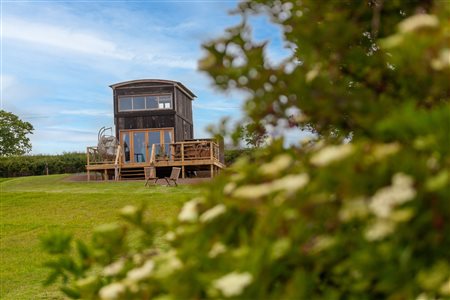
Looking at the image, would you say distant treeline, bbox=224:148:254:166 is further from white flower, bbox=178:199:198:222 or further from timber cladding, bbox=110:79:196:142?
timber cladding, bbox=110:79:196:142

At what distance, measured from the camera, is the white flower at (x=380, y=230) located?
180 cm

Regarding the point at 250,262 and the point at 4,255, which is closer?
the point at 250,262

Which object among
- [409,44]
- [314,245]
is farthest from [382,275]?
[409,44]

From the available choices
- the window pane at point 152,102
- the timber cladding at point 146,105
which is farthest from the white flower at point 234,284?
the window pane at point 152,102

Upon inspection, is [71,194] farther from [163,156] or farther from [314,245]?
[314,245]

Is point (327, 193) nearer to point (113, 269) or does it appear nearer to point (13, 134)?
point (113, 269)

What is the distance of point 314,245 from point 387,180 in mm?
414

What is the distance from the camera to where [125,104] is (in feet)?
113

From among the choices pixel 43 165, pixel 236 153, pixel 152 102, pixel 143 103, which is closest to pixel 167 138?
pixel 152 102

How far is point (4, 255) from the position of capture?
1234cm

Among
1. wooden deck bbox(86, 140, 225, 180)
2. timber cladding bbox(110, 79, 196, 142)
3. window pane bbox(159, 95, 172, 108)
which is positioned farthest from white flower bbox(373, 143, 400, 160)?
window pane bbox(159, 95, 172, 108)

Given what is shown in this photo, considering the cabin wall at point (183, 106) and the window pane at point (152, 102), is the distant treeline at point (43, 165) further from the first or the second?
the window pane at point (152, 102)

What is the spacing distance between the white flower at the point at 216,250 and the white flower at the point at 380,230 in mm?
613

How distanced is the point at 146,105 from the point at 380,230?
3342 centimetres
